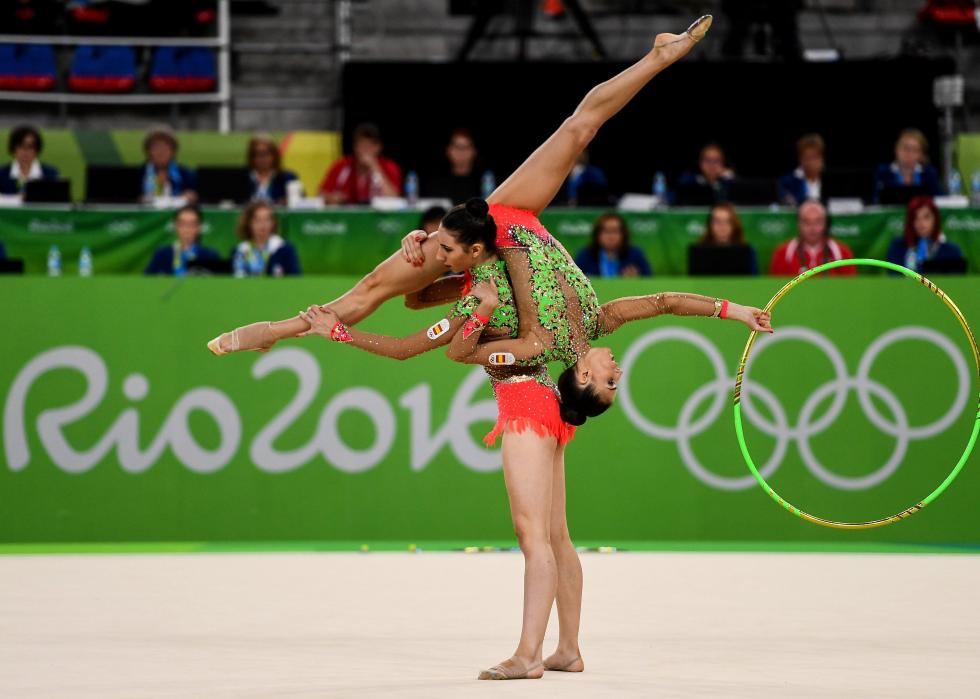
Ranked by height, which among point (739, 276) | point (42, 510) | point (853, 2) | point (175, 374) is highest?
point (853, 2)

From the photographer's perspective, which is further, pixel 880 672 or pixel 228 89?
pixel 228 89

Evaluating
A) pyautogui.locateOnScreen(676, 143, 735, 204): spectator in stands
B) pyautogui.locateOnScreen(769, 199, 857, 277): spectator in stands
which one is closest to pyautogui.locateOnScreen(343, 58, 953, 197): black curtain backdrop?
pyautogui.locateOnScreen(676, 143, 735, 204): spectator in stands

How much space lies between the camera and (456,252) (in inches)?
222

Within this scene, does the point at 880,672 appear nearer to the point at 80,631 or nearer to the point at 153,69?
the point at 80,631

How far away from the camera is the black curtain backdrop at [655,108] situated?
14930mm

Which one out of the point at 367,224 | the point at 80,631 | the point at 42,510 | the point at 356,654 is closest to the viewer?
the point at 356,654

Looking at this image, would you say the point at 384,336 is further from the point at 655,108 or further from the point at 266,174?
the point at 655,108

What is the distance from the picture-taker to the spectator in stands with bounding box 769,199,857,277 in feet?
35.0

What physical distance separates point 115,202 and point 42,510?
3.13m

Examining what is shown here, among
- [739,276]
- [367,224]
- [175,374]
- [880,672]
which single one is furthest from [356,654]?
[367,224]

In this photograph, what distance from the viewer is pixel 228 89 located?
1625 centimetres

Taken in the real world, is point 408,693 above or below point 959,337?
below

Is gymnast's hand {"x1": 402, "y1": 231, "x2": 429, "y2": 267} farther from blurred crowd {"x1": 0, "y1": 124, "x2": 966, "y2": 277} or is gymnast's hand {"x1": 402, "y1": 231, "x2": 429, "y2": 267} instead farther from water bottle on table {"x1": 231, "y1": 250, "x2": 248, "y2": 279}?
water bottle on table {"x1": 231, "y1": 250, "x2": 248, "y2": 279}

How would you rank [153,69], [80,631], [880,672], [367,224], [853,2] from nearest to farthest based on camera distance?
1. [880,672]
2. [80,631]
3. [367,224]
4. [153,69]
5. [853,2]
